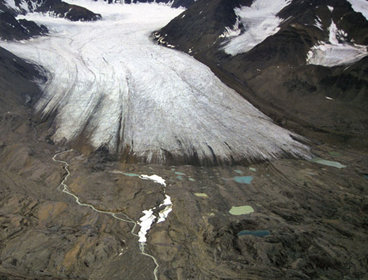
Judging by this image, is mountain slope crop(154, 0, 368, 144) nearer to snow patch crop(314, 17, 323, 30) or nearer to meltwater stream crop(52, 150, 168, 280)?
snow patch crop(314, 17, 323, 30)

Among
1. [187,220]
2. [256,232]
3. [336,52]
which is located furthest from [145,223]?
[336,52]

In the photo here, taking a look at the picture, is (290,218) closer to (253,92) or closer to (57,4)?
(253,92)

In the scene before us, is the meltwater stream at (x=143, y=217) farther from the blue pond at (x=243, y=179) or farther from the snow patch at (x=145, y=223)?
the blue pond at (x=243, y=179)

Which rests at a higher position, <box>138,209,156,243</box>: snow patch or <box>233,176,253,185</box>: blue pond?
<box>233,176,253,185</box>: blue pond

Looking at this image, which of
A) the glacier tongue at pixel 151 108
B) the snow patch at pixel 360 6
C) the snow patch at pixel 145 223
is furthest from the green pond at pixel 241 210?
the snow patch at pixel 360 6

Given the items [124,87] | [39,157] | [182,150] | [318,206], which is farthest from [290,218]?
[124,87]

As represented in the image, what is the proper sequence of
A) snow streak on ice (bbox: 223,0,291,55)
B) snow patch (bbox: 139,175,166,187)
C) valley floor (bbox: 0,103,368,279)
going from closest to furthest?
1. valley floor (bbox: 0,103,368,279)
2. snow patch (bbox: 139,175,166,187)
3. snow streak on ice (bbox: 223,0,291,55)

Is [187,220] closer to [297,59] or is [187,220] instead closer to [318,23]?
→ [297,59]

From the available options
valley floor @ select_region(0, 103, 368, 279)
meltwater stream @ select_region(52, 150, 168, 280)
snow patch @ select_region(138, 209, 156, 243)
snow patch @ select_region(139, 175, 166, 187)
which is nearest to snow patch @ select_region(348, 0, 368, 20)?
valley floor @ select_region(0, 103, 368, 279)
